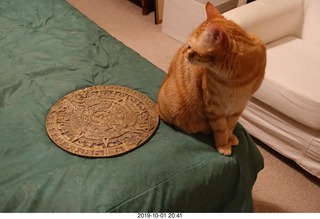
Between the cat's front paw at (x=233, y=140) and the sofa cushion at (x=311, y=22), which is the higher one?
the sofa cushion at (x=311, y=22)

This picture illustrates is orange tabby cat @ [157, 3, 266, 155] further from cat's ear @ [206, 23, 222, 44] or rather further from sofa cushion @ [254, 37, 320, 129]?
sofa cushion @ [254, 37, 320, 129]

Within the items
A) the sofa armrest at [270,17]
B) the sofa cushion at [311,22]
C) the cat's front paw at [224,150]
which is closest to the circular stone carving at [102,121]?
the cat's front paw at [224,150]

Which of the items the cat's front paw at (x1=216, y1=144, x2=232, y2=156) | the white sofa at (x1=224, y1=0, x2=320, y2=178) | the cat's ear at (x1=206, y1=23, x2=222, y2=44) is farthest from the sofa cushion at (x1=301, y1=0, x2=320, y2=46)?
the cat's ear at (x1=206, y1=23, x2=222, y2=44)

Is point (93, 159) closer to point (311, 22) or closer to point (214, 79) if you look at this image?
point (214, 79)

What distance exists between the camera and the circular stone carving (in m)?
1.02

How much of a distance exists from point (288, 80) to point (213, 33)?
81 centimetres

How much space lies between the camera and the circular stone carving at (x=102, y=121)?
102 centimetres

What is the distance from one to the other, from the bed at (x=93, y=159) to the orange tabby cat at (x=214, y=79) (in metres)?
0.07

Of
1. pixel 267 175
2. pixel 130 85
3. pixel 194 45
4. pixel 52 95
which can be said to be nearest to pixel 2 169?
pixel 52 95

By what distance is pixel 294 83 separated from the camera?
144 centimetres

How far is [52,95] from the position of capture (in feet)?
4.07

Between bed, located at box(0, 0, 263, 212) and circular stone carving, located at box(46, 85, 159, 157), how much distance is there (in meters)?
0.03

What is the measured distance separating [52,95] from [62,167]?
40 centimetres

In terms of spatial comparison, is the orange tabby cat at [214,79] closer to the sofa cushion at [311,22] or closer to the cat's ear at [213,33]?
the cat's ear at [213,33]
